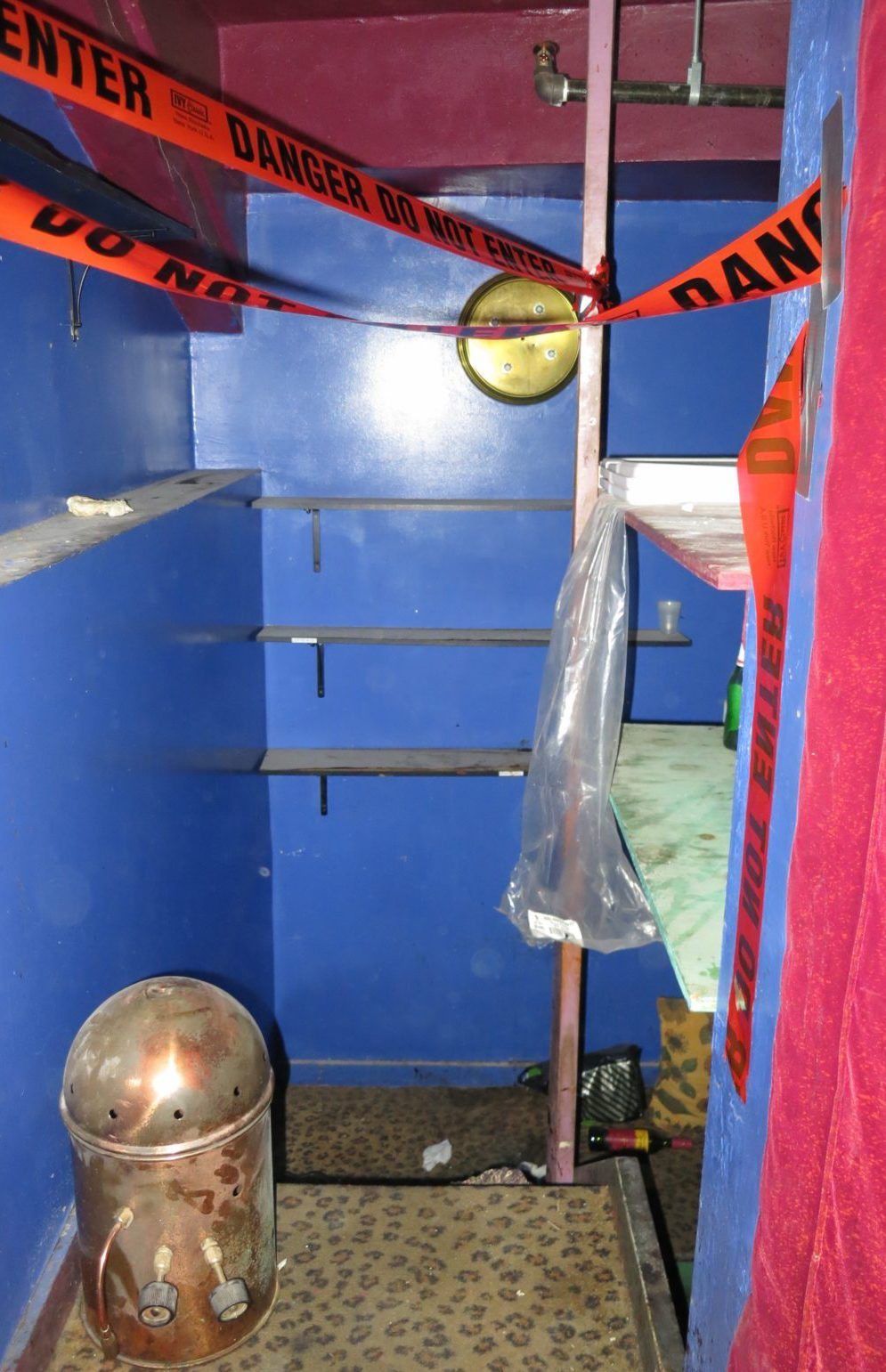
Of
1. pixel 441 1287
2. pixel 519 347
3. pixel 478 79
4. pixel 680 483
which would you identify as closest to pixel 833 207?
pixel 680 483

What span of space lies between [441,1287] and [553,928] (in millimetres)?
688

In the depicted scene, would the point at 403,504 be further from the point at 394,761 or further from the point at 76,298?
the point at 76,298

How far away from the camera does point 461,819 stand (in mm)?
3322

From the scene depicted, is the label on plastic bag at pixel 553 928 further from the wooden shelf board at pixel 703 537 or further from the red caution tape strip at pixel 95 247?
the red caution tape strip at pixel 95 247

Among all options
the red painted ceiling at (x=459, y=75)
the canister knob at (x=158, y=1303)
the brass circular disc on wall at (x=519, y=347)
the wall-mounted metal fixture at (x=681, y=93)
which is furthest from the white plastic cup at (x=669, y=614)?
the canister knob at (x=158, y=1303)

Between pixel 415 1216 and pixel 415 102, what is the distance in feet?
8.29

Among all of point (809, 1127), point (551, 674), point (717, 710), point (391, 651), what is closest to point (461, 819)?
point (391, 651)

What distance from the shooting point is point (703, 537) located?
1.38m

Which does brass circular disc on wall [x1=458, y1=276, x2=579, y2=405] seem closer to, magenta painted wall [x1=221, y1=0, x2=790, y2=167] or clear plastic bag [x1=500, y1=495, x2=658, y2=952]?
magenta painted wall [x1=221, y1=0, x2=790, y2=167]

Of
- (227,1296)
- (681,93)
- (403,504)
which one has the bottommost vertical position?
(227,1296)

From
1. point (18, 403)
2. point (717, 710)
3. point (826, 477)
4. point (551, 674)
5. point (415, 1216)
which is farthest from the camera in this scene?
point (717, 710)

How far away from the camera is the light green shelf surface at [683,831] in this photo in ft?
4.72

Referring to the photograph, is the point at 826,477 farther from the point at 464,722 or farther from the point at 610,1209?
the point at 464,722

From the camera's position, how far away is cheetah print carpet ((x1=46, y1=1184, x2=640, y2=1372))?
149 cm
